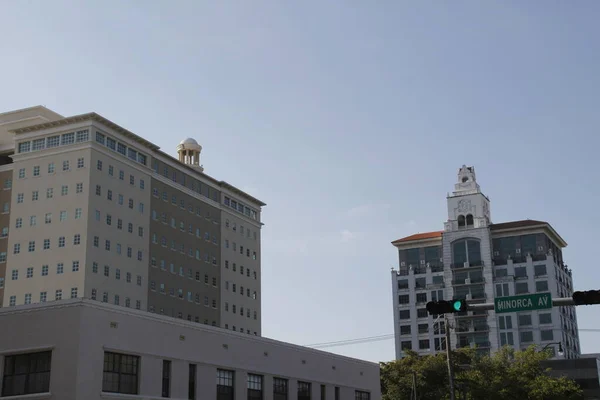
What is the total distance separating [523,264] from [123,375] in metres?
125

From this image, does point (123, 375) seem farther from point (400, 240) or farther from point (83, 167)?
point (400, 240)

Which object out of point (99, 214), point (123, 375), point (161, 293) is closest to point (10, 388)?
point (123, 375)

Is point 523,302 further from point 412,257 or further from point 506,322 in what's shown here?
point 412,257

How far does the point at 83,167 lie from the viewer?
103 meters

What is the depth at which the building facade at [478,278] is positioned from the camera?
155m

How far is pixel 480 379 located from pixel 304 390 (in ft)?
75.9

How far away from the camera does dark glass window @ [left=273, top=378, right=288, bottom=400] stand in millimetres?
60331

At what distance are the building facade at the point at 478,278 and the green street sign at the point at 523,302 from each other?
400 ft

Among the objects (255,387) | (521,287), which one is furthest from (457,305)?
(521,287)

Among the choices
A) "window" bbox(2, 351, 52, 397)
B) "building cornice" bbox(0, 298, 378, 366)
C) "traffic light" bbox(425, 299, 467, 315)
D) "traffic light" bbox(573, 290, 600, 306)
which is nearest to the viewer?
Answer: "traffic light" bbox(573, 290, 600, 306)

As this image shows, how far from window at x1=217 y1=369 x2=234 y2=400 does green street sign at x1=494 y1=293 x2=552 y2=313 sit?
26884 millimetres

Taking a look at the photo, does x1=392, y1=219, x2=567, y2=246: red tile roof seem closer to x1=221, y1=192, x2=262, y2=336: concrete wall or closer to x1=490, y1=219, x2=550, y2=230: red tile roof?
x1=490, y1=219, x2=550, y2=230: red tile roof

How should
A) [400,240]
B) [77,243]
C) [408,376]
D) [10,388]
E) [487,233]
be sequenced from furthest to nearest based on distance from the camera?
[400,240] → [487,233] → [77,243] → [408,376] → [10,388]

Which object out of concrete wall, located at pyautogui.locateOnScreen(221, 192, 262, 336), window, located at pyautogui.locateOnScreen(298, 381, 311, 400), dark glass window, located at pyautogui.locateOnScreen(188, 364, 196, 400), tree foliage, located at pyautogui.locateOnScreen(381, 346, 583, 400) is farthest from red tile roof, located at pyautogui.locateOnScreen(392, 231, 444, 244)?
dark glass window, located at pyautogui.locateOnScreen(188, 364, 196, 400)
